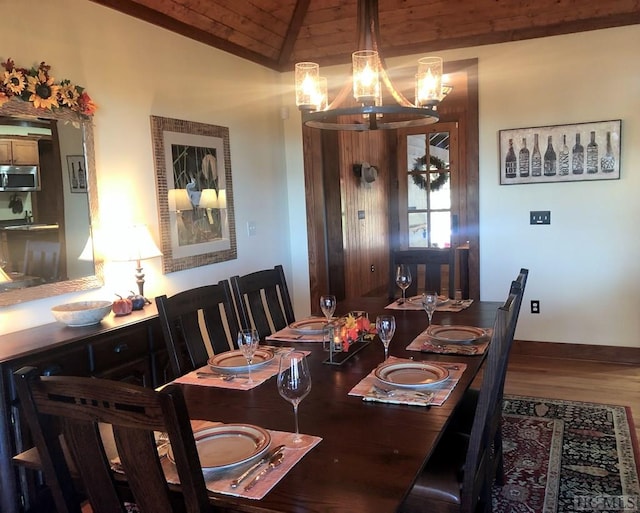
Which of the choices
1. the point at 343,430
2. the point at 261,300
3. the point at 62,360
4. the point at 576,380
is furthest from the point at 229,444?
the point at 576,380

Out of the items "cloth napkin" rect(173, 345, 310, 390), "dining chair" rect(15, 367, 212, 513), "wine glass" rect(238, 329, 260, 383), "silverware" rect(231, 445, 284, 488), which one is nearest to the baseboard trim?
"cloth napkin" rect(173, 345, 310, 390)

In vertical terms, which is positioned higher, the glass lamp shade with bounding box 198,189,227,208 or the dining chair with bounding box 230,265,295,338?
the glass lamp shade with bounding box 198,189,227,208

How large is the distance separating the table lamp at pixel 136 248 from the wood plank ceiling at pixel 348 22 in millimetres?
1390

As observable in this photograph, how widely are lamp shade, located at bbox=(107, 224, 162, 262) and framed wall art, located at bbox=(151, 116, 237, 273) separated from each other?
389 mm

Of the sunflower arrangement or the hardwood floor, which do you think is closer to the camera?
the sunflower arrangement

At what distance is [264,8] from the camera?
14.0 feet

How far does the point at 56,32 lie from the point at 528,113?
10.8ft

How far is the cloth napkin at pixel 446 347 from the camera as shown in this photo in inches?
83.3

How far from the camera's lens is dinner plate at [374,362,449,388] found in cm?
177

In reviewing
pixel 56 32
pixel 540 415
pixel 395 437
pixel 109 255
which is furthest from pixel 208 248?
pixel 395 437

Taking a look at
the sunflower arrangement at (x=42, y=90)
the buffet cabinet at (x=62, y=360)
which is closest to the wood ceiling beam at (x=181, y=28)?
the sunflower arrangement at (x=42, y=90)

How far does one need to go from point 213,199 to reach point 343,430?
2.84 meters

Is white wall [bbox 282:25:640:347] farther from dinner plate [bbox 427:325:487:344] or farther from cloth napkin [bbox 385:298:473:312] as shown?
dinner plate [bbox 427:325:487:344]

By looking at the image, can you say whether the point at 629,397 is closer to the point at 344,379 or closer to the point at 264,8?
the point at 344,379
